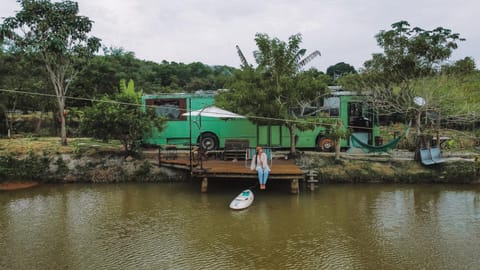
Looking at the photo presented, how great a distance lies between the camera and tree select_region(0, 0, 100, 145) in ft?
46.0

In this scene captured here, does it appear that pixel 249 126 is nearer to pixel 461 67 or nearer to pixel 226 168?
pixel 226 168

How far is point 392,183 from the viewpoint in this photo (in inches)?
508

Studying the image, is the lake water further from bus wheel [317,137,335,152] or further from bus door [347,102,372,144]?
bus door [347,102,372,144]

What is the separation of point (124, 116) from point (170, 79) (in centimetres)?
1641

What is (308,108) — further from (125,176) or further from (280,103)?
(125,176)

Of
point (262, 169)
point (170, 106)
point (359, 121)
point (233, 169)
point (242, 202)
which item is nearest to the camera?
point (242, 202)

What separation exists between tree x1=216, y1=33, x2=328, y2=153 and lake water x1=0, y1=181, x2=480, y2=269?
2573mm

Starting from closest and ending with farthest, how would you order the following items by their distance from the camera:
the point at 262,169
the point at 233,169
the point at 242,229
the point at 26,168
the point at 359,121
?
the point at 242,229 → the point at 262,169 → the point at 233,169 → the point at 26,168 → the point at 359,121

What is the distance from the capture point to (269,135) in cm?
1487

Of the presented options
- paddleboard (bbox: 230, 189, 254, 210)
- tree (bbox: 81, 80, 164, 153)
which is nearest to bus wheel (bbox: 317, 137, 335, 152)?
paddleboard (bbox: 230, 189, 254, 210)

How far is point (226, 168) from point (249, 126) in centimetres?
345

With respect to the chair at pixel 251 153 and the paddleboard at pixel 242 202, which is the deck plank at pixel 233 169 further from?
the paddleboard at pixel 242 202

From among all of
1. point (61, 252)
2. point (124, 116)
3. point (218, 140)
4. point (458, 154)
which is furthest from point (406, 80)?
point (61, 252)

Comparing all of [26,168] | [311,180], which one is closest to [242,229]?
[311,180]
